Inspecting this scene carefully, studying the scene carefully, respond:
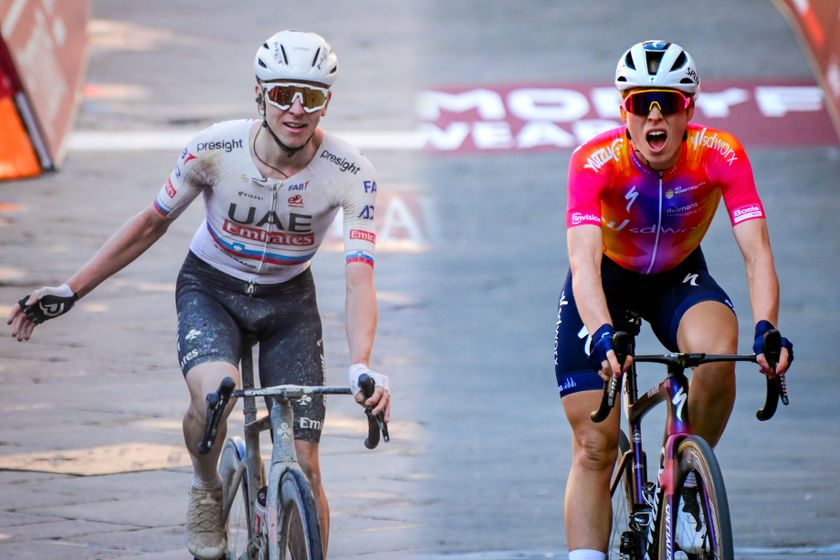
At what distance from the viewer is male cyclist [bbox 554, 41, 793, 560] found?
182 inches

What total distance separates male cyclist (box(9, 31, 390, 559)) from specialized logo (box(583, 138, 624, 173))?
74cm

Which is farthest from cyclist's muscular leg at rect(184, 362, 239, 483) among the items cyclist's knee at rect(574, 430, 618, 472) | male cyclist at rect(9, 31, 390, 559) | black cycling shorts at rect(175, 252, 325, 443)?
cyclist's knee at rect(574, 430, 618, 472)

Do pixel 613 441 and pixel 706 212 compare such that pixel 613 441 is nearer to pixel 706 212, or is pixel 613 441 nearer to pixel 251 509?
pixel 706 212

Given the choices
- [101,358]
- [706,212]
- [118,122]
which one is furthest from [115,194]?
[706,212]

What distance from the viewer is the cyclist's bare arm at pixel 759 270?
4.54 meters

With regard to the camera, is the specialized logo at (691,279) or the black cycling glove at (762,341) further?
the specialized logo at (691,279)

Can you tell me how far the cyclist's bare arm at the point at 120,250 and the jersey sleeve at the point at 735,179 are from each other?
71.8 inches

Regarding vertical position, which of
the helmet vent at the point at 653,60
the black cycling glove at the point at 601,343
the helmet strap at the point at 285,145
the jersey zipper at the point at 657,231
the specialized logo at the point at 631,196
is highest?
the helmet vent at the point at 653,60

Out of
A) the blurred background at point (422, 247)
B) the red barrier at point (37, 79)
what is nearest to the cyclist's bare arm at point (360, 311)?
the blurred background at point (422, 247)

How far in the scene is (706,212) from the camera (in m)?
4.91

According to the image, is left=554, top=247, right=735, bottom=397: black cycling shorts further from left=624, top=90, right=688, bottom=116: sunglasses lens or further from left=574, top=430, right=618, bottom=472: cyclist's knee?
left=624, top=90, right=688, bottom=116: sunglasses lens

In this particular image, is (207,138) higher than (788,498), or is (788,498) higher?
(207,138)

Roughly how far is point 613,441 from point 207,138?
5.41 feet

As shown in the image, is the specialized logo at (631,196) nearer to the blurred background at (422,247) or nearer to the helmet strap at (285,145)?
the helmet strap at (285,145)
